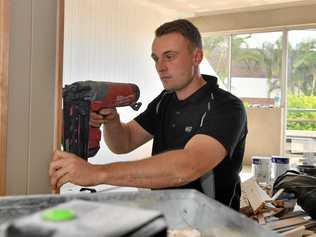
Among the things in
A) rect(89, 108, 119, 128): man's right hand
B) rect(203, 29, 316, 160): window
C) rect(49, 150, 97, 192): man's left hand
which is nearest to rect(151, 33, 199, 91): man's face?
rect(89, 108, 119, 128): man's right hand

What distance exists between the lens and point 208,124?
1169 mm

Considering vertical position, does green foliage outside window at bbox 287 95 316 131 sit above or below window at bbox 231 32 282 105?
below

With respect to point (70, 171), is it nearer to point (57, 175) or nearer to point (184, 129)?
point (57, 175)

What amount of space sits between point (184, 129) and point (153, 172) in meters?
0.45

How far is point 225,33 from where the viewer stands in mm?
5285

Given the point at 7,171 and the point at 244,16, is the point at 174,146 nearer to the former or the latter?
the point at 7,171

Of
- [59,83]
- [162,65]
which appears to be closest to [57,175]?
[59,83]

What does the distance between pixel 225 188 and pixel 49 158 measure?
2.16ft

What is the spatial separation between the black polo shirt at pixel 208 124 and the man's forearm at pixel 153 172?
19 centimetres

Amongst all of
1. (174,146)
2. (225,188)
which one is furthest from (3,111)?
(225,188)

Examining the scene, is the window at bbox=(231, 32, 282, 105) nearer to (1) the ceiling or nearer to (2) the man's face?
(1) the ceiling

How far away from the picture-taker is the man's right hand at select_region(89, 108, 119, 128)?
42.6 inches

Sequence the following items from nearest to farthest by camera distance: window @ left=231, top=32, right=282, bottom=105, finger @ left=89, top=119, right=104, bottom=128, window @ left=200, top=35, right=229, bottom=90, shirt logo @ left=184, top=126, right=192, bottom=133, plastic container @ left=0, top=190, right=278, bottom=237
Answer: plastic container @ left=0, top=190, right=278, bottom=237 < finger @ left=89, top=119, right=104, bottom=128 < shirt logo @ left=184, top=126, right=192, bottom=133 < window @ left=231, top=32, right=282, bottom=105 < window @ left=200, top=35, right=229, bottom=90

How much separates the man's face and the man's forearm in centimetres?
44
